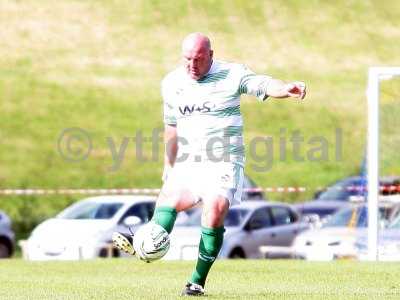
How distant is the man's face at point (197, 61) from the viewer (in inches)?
464

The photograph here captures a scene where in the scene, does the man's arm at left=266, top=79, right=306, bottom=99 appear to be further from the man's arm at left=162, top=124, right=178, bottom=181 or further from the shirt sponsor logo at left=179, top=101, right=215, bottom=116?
the man's arm at left=162, top=124, right=178, bottom=181

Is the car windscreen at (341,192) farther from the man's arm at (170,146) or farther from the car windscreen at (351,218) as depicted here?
the man's arm at (170,146)

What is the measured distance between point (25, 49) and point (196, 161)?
49215 millimetres

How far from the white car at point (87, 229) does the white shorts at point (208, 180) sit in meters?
15.0

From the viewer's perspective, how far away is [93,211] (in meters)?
28.8

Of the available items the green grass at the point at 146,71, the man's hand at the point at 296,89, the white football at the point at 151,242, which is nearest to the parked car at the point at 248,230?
the white football at the point at 151,242

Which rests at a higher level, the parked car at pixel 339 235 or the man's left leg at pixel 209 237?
the man's left leg at pixel 209 237

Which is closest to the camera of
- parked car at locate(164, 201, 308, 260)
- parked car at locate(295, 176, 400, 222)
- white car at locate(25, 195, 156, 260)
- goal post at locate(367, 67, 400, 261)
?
goal post at locate(367, 67, 400, 261)

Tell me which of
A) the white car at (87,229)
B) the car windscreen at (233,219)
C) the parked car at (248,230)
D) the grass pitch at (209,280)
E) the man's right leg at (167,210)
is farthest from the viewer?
the car windscreen at (233,219)

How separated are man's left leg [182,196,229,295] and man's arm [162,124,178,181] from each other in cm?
47

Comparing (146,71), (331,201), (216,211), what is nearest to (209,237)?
(216,211)

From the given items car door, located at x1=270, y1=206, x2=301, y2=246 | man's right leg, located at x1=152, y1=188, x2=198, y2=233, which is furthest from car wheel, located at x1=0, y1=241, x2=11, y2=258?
man's right leg, located at x1=152, y1=188, x2=198, y2=233

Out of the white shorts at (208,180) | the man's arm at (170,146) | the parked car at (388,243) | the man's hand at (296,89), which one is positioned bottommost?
the parked car at (388,243)

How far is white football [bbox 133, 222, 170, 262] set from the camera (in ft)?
38.6
